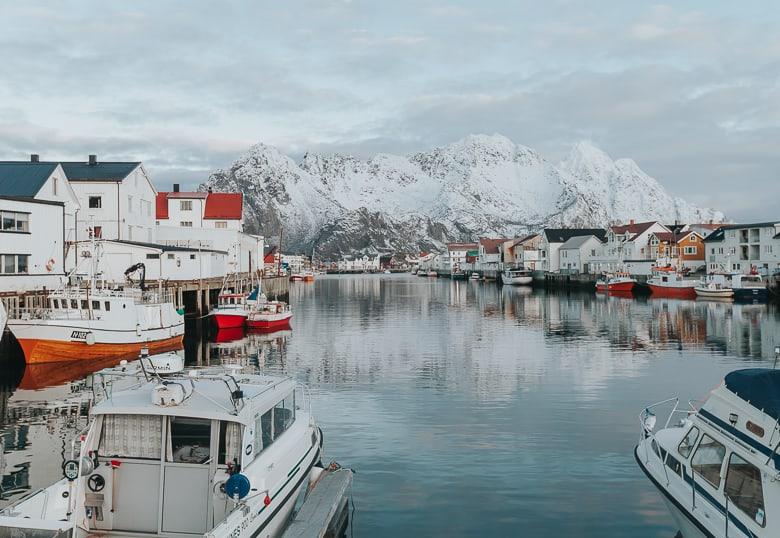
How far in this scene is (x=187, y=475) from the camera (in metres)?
11.0

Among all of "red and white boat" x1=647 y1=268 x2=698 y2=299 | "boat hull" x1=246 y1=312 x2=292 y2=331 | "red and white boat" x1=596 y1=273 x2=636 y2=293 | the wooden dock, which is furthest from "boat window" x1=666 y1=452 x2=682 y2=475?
"red and white boat" x1=596 y1=273 x2=636 y2=293

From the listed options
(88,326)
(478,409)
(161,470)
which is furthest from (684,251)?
(161,470)

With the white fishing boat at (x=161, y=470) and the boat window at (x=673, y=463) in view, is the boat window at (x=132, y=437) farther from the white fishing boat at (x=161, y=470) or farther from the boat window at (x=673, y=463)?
the boat window at (x=673, y=463)

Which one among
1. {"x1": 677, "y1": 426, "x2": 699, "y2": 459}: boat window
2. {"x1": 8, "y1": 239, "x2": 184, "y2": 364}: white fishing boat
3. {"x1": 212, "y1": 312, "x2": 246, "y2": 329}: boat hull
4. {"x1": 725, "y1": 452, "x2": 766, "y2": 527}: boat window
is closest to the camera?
{"x1": 725, "y1": 452, "x2": 766, "y2": 527}: boat window

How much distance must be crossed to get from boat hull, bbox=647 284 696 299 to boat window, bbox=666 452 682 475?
3141 inches

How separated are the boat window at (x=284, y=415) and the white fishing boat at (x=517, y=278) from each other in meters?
122

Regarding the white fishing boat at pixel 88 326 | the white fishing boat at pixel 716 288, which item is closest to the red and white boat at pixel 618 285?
the white fishing boat at pixel 716 288

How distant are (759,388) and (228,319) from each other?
44.4m

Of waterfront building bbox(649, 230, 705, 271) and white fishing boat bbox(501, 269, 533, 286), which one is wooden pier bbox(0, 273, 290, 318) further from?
waterfront building bbox(649, 230, 705, 271)

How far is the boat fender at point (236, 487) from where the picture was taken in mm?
10258

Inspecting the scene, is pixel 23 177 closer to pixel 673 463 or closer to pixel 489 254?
pixel 673 463

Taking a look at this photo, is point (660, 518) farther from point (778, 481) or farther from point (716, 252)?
point (716, 252)

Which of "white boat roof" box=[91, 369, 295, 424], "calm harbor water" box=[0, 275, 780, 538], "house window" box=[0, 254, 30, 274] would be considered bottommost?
"calm harbor water" box=[0, 275, 780, 538]

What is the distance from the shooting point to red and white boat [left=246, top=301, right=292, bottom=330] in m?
53.1
